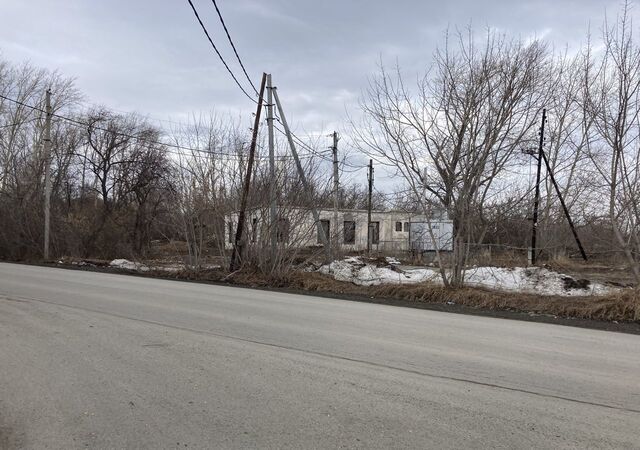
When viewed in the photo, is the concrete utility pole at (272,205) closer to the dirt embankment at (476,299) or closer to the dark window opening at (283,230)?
the dark window opening at (283,230)

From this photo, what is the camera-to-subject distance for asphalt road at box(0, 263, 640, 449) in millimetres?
4105

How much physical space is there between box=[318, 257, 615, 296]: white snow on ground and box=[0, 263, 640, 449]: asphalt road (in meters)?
4.32

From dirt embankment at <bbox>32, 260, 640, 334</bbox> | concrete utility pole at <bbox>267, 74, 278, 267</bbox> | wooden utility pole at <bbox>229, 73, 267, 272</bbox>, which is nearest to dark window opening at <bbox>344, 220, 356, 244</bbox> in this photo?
dirt embankment at <bbox>32, 260, 640, 334</bbox>

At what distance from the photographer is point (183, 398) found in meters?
4.88

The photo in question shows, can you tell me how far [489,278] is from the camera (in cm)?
1510

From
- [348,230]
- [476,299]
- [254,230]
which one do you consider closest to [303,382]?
[476,299]

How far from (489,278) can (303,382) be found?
36.0 ft

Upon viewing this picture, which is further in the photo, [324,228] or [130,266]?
[130,266]

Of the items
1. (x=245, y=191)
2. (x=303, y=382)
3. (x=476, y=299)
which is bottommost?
(x=303, y=382)

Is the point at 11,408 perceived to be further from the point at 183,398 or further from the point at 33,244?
the point at 33,244

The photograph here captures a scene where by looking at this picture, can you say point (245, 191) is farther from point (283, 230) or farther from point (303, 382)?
point (303, 382)

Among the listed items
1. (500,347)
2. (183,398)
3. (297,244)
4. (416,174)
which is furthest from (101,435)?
(297,244)

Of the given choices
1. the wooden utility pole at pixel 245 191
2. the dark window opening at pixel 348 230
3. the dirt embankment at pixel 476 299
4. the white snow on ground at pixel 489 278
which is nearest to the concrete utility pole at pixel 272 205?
the wooden utility pole at pixel 245 191

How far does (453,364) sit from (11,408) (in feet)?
15.7
